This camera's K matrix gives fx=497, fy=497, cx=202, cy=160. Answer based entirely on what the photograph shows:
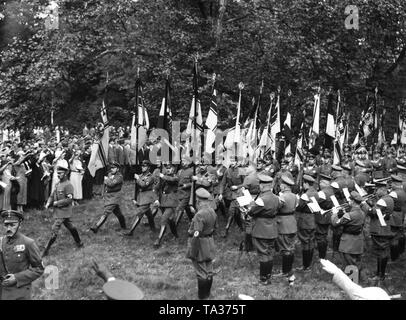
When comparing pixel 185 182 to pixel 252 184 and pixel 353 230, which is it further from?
pixel 353 230

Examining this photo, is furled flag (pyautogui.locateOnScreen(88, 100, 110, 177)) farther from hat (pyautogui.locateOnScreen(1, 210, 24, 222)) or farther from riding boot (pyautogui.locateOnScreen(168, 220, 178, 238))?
hat (pyautogui.locateOnScreen(1, 210, 24, 222))

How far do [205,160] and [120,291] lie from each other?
10387mm

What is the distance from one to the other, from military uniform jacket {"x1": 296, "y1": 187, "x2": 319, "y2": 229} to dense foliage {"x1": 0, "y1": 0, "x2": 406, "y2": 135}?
9703mm

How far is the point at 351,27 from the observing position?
21.3 meters

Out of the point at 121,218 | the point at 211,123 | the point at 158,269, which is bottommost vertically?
the point at 158,269

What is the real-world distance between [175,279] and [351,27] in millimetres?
15433

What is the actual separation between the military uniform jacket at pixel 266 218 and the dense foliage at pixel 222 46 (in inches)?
421

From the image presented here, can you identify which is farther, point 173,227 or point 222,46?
point 222,46

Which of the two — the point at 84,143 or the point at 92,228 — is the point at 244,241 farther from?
the point at 84,143

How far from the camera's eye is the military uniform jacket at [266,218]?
9969mm

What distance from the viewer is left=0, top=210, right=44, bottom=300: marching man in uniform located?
6266 mm

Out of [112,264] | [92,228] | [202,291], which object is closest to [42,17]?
[92,228]

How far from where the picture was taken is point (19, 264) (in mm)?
6371

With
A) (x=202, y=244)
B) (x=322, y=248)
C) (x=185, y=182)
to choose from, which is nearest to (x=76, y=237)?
(x=185, y=182)
